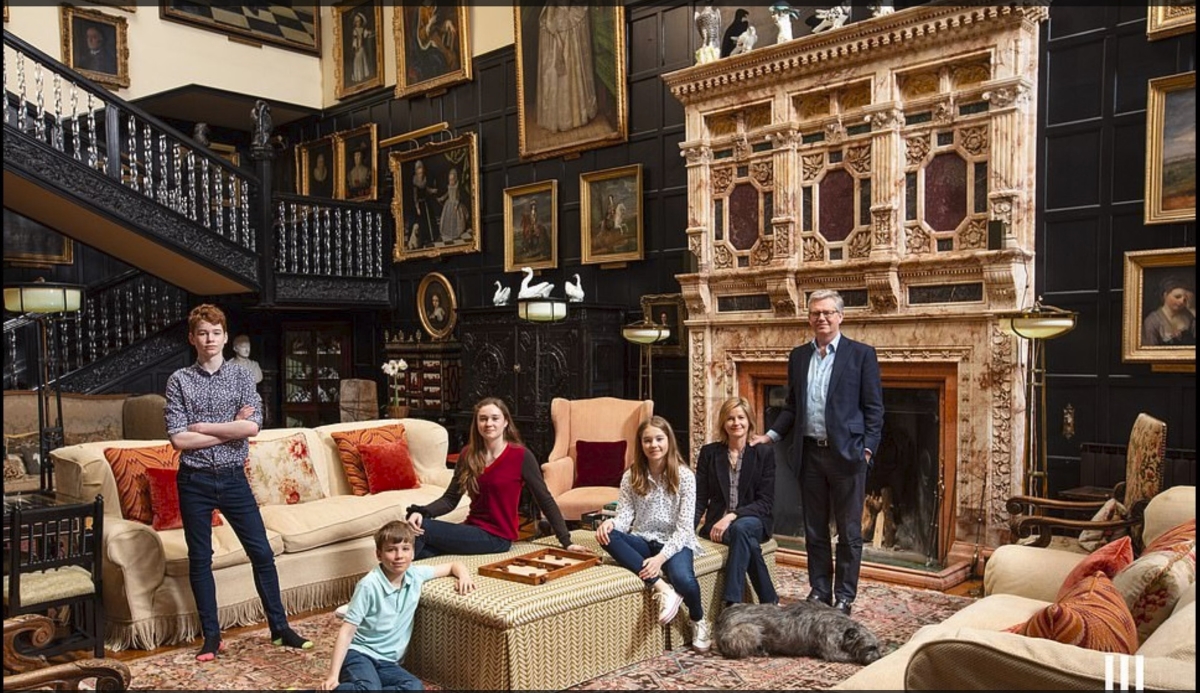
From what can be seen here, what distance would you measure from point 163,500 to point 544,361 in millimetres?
3561

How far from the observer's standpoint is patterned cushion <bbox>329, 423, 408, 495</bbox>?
5773 millimetres

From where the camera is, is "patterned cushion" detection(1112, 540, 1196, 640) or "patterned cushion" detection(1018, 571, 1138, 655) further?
"patterned cushion" detection(1112, 540, 1196, 640)

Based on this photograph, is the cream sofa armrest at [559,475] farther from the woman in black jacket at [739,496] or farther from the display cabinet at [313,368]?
the display cabinet at [313,368]

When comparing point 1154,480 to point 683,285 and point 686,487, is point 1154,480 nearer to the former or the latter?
point 686,487

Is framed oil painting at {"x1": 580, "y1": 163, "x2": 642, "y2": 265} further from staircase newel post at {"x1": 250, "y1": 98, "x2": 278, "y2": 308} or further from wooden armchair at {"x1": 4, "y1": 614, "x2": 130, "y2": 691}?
wooden armchair at {"x1": 4, "y1": 614, "x2": 130, "y2": 691}

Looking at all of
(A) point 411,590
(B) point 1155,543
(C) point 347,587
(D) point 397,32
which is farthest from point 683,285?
(D) point 397,32

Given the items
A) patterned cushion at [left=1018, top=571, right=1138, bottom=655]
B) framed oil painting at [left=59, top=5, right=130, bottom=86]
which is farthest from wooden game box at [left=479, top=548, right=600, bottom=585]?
framed oil painting at [left=59, top=5, right=130, bottom=86]

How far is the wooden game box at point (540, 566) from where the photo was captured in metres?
3.85

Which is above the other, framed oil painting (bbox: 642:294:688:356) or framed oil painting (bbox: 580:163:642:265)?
framed oil painting (bbox: 580:163:642:265)

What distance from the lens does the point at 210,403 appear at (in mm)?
4094

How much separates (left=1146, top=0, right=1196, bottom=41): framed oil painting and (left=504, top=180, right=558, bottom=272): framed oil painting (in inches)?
196

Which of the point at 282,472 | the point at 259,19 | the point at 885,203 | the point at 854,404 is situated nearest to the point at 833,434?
the point at 854,404

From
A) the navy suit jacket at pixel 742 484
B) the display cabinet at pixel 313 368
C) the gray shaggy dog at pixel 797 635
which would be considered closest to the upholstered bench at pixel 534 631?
the gray shaggy dog at pixel 797 635

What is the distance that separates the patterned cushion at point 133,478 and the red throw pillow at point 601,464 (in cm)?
288
